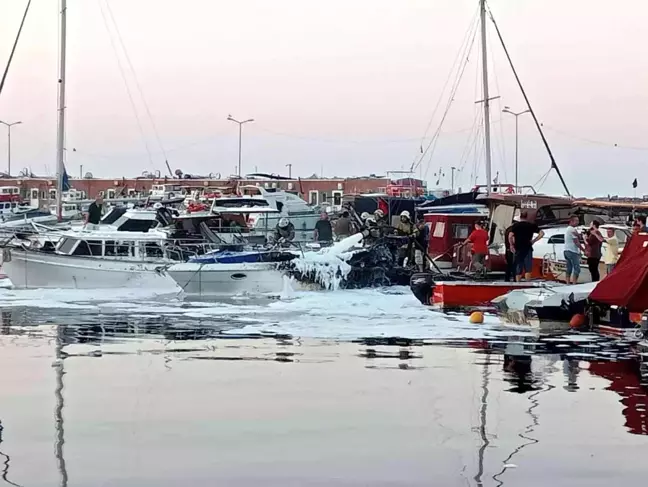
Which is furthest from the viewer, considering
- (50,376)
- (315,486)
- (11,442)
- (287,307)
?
(287,307)

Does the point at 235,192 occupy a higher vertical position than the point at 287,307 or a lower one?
higher

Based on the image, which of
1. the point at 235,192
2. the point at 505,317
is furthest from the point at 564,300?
the point at 235,192

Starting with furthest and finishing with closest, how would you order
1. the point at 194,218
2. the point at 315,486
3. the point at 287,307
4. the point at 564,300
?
the point at 194,218 → the point at 287,307 → the point at 564,300 → the point at 315,486

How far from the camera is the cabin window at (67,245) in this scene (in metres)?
29.9

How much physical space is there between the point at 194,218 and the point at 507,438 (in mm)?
25690

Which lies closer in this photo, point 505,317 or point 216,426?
point 216,426

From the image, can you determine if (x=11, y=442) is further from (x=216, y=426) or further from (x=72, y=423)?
(x=216, y=426)

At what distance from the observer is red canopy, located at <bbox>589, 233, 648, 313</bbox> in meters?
17.0

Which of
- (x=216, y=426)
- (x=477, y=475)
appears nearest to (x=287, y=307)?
(x=216, y=426)

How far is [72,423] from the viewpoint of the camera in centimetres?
1025

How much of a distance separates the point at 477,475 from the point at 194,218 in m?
27.0

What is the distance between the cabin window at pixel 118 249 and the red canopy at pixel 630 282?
15.8m

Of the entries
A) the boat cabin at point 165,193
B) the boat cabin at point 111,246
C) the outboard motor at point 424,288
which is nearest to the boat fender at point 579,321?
the outboard motor at point 424,288

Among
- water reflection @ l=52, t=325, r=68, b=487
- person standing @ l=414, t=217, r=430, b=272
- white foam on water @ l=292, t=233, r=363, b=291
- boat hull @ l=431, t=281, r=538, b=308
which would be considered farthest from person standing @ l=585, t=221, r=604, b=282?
water reflection @ l=52, t=325, r=68, b=487
